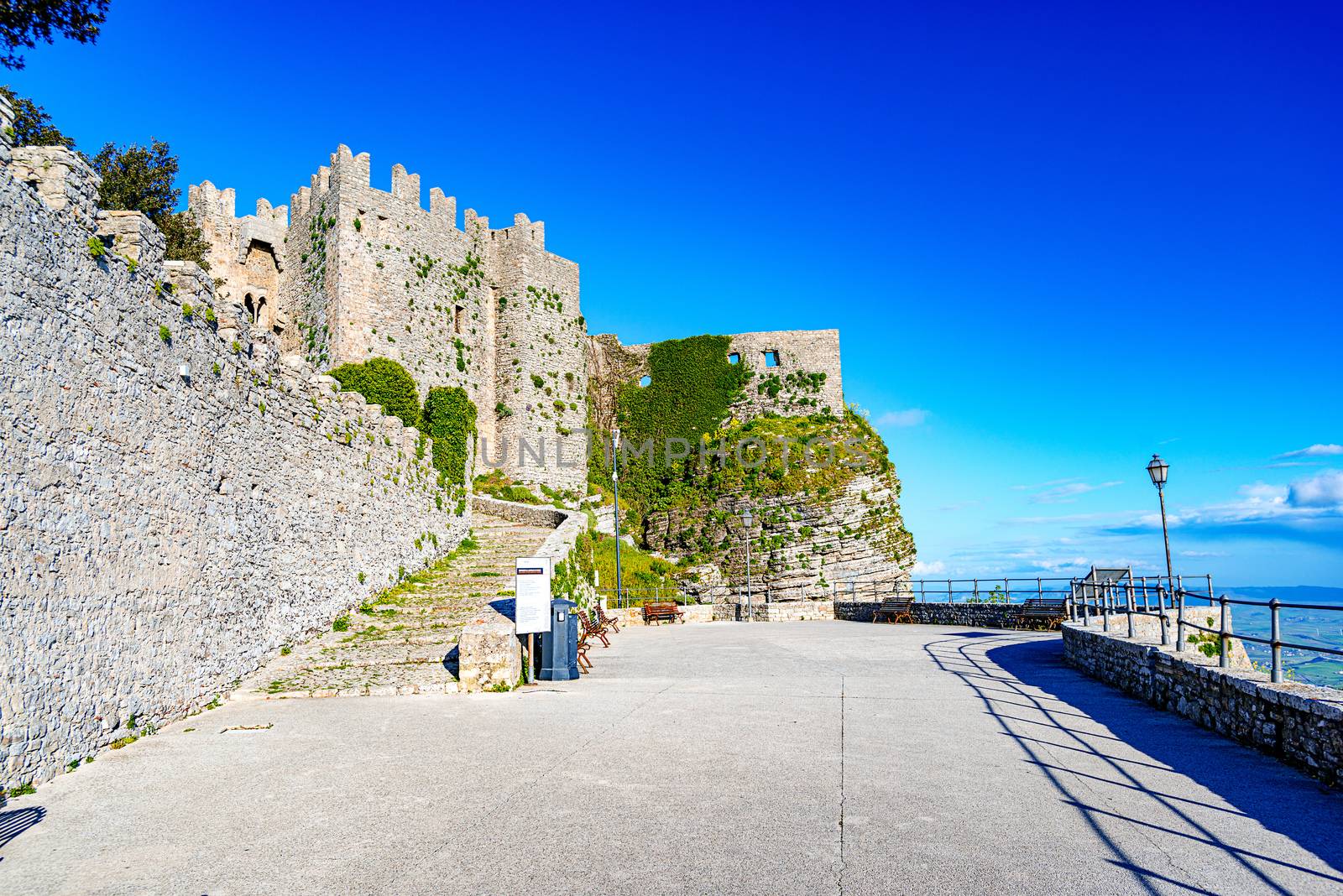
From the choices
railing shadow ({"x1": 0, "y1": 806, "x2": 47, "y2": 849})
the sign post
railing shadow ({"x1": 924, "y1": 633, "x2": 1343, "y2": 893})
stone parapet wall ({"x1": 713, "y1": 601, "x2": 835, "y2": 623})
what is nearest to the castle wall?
railing shadow ({"x1": 0, "y1": 806, "x2": 47, "y2": 849})

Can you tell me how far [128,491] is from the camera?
804 centimetres

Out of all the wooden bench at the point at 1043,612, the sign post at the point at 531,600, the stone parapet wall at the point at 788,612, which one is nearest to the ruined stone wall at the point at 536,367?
the stone parapet wall at the point at 788,612

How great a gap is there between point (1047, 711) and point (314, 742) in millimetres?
7615

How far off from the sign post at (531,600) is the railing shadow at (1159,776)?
5865 mm

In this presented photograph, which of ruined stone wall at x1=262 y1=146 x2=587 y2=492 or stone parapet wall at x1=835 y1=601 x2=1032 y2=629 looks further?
ruined stone wall at x1=262 y1=146 x2=587 y2=492

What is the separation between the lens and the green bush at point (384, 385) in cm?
2900

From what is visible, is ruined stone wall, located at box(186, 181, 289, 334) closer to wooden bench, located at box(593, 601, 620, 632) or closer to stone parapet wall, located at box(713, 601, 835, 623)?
wooden bench, located at box(593, 601, 620, 632)

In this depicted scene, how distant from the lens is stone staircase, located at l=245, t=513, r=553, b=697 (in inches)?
421

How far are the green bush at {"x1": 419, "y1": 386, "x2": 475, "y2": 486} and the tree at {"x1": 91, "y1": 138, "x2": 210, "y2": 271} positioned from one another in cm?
812

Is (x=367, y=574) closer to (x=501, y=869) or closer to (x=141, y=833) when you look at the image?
(x=141, y=833)

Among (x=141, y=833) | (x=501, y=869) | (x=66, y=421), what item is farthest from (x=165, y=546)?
(x=501, y=869)

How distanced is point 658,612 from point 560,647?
45.0 feet

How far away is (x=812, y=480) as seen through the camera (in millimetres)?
36906

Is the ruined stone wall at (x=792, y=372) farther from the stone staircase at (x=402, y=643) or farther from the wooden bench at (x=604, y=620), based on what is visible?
the stone staircase at (x=402, y=643)
